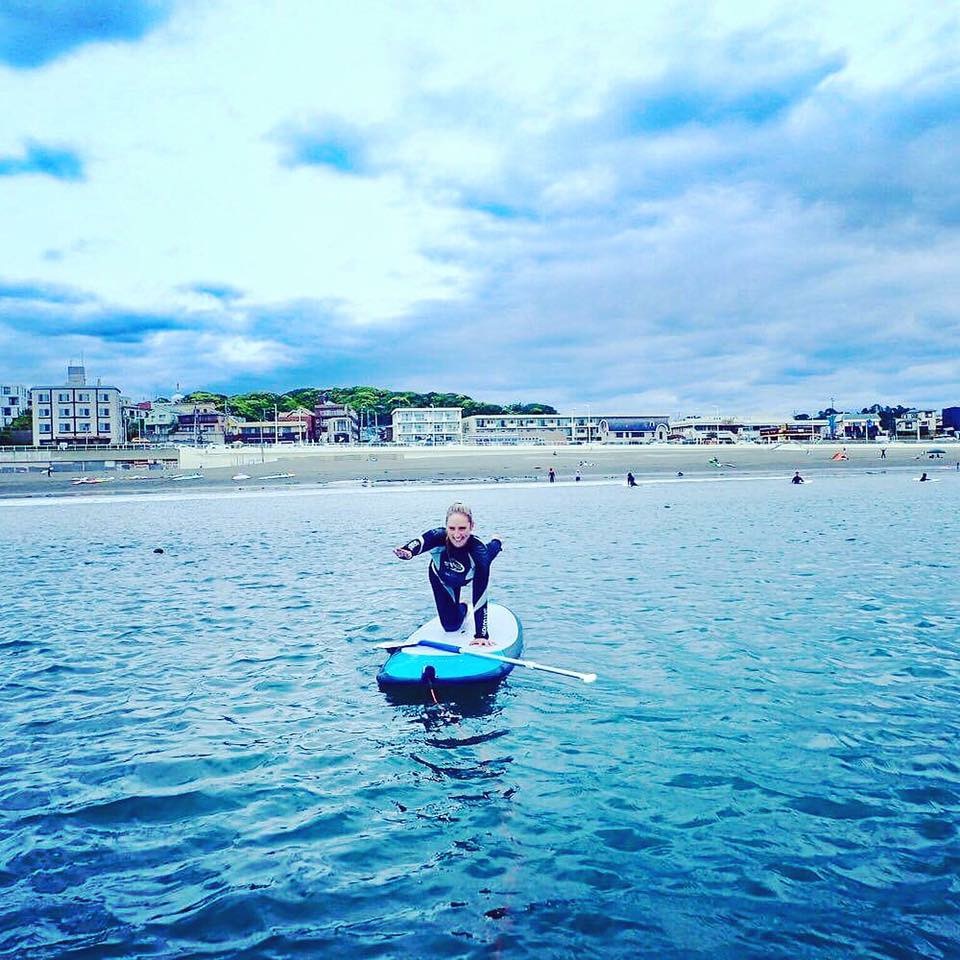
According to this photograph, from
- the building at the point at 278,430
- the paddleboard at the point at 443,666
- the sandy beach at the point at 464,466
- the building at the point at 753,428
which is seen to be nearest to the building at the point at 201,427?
the building at the point at 278,430

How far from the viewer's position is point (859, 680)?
32.4 feet

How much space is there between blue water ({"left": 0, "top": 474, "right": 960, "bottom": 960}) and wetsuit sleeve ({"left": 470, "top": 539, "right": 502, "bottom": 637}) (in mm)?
909

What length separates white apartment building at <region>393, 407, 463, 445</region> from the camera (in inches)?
6102

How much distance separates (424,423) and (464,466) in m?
73.9

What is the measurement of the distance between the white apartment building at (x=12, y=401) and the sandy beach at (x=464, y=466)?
8492cm

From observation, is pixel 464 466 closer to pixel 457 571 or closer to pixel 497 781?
pixel 457 571

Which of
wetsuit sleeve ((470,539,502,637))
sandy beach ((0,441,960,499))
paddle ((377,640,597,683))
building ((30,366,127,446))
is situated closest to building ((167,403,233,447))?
building ((30,366,127,446))

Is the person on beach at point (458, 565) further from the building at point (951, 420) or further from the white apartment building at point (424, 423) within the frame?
the building at point (951, 420)

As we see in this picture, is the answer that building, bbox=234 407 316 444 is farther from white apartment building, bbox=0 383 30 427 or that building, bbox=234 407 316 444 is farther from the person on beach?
the person on beach

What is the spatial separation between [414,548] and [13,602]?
11682 mm

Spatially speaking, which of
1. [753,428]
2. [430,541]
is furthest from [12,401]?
[430,541]

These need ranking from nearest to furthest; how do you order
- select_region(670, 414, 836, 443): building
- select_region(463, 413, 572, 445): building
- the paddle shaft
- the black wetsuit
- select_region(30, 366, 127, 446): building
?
the paddle shaft < the black wetsuit < select_region(30, 366, 127, 446): building < select_region(463, 413, 572, 445): building < select_region(670, 414, 836, 443): building

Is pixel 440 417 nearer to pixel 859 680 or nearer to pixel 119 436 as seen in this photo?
pixel 119 436

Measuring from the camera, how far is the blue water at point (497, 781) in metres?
4.95
